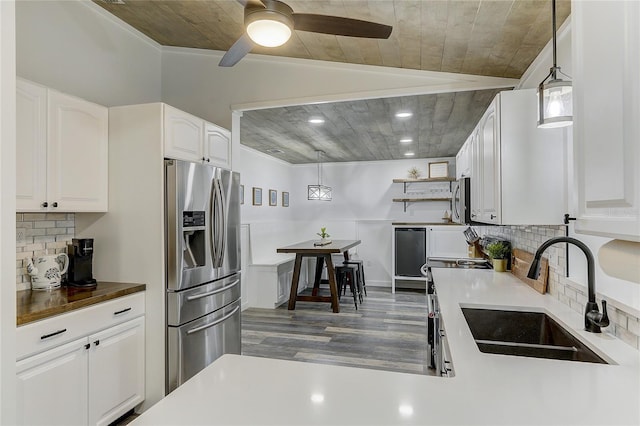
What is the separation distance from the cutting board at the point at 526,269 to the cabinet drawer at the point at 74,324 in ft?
8.83

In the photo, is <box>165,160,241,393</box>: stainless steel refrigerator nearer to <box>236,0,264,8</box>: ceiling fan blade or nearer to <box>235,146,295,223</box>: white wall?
<box>236,0,264,8</box>: ceiling fan blade

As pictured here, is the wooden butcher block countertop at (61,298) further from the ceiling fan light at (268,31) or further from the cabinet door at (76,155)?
the ceiling fan light at (268,31)

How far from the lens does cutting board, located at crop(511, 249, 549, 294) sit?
2292 mm

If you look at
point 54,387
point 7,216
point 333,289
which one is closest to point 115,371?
point 54,387

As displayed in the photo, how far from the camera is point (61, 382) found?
78.2 inches

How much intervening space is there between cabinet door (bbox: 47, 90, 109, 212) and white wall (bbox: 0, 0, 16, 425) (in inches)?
61.1

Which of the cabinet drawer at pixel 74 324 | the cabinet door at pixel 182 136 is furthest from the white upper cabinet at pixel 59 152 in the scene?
the cabinet drawer at pixel 74 324

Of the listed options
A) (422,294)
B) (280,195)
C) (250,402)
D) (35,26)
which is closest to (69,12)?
(35,26)

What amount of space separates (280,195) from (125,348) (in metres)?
4.94

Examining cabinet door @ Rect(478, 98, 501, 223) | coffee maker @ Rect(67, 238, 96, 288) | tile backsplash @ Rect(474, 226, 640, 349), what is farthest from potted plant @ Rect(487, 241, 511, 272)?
coffee maker @ Rect(67, 238, 96, 288)

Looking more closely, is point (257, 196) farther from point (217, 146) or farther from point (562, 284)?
point (562, 284)

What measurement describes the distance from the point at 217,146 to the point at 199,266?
1.13m

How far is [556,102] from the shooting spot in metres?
1.44

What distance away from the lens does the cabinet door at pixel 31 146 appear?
2.05 m
